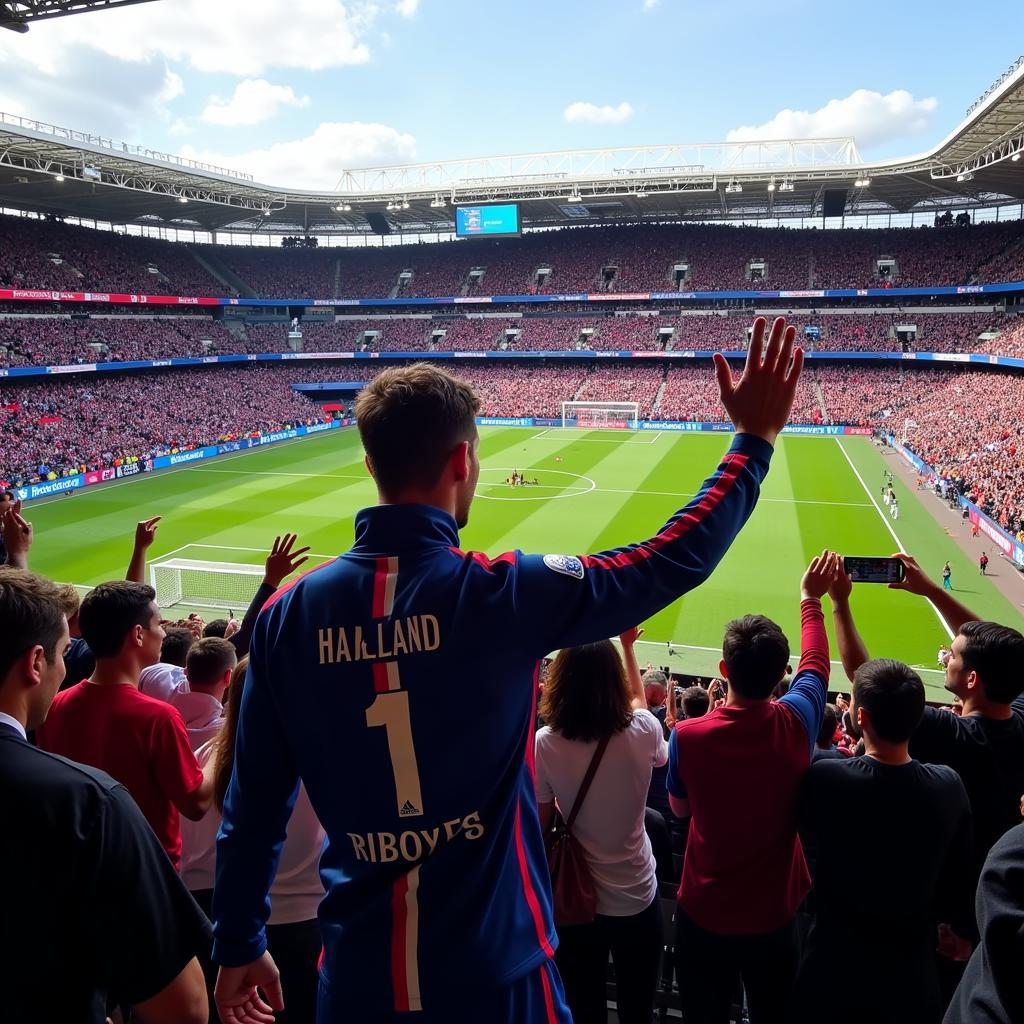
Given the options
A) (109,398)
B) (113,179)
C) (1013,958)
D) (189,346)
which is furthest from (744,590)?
(189,346)

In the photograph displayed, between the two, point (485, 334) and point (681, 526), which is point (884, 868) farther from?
point (485, 334)

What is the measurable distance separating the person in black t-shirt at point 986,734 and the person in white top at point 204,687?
175 inches

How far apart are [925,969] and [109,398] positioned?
55778 millimetres

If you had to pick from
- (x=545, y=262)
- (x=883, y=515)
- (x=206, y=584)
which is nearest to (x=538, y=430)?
(x=545, y=262)

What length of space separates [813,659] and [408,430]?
8.51ft

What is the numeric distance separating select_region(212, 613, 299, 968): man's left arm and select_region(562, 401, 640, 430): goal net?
57672 millimetres

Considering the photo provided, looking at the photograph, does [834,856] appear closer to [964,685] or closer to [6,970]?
[964,685]

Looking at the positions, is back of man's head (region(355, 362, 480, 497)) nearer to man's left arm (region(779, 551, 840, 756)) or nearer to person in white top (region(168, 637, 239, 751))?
man's left arm (region(779, 551, 840, 756))

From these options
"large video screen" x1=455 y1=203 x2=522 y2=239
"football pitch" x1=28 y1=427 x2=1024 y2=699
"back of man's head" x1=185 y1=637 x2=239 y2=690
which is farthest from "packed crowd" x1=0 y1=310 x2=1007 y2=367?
"back of man's head" x1=185 y1=637 x2=239 y2=690

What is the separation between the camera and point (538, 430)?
192 ft

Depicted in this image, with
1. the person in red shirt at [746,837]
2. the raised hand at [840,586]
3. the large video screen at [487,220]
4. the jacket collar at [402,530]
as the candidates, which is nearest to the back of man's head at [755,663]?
the person in red shirt at [746,837]

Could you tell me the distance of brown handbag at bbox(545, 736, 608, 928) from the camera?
352 centimetres

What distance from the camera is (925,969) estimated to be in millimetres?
3176

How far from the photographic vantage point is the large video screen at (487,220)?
66188 mm
